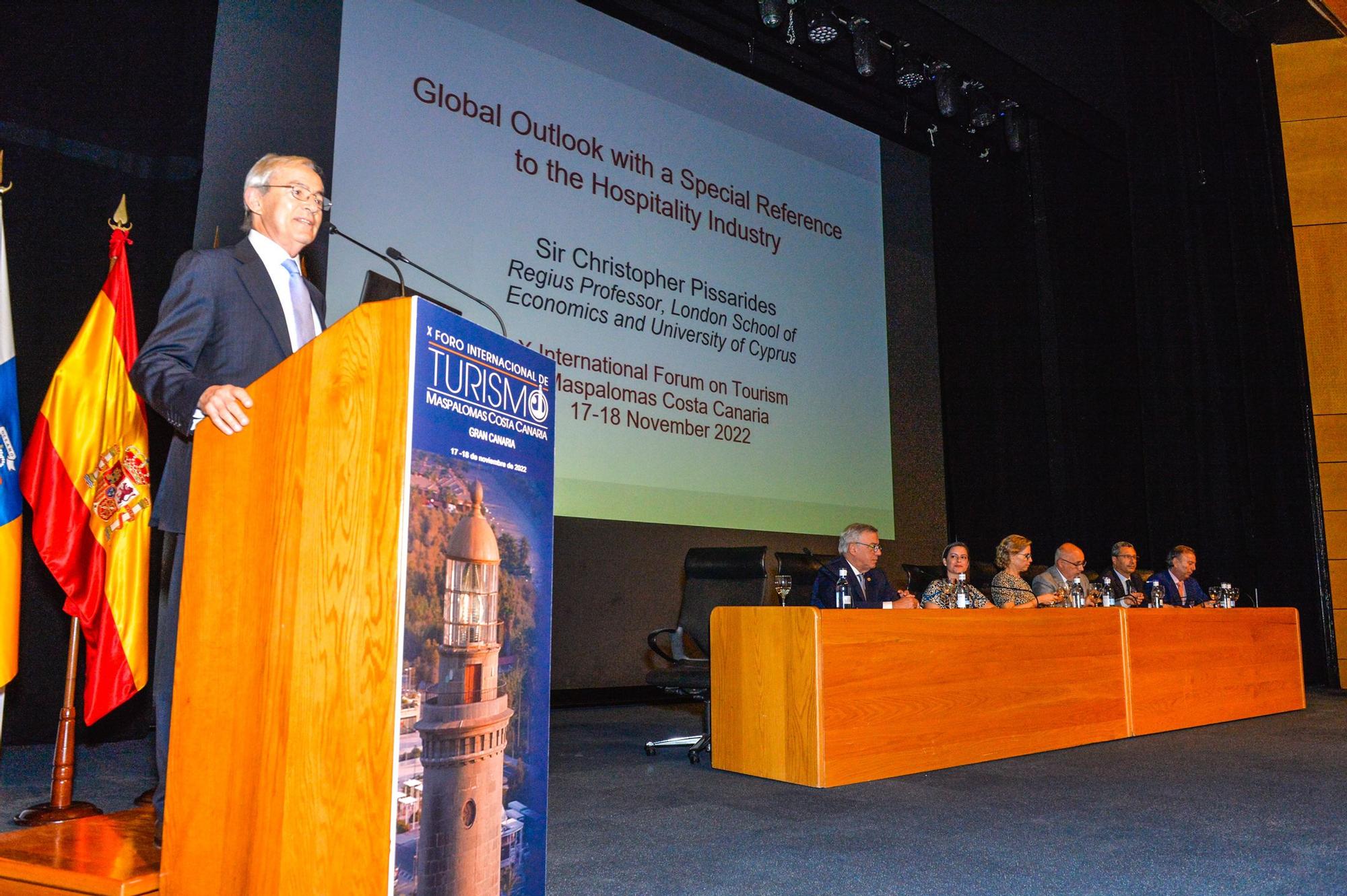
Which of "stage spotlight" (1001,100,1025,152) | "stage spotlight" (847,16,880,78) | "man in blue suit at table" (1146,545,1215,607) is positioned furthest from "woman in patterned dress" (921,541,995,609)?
"stage spotlight" (1001,100,1025,152)

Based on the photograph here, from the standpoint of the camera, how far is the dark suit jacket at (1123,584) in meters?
6.03

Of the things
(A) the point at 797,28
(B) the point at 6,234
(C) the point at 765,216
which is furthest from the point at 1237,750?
(B) the point at 6,234

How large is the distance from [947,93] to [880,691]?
16.9 ft

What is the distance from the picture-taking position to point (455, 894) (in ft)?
4.43

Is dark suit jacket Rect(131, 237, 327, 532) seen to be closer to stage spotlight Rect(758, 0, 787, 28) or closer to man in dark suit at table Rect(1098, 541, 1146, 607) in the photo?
stage spotlight Rect(758, 0, 787, 28)

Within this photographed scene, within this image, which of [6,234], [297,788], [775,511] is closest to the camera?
[297,788]

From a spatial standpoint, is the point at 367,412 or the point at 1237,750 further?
the point at 1237,750

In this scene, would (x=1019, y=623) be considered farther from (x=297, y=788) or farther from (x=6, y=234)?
(x=6, y=234)

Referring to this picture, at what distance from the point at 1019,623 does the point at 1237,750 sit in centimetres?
113

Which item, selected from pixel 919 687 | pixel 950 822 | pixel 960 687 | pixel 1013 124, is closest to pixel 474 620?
pixel 950 822

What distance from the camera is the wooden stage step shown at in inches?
→ 60.9

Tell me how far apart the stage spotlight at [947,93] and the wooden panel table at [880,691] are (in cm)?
430

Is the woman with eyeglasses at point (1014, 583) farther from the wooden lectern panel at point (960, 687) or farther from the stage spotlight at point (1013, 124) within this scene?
the stage spotlight at point (1013, 124)

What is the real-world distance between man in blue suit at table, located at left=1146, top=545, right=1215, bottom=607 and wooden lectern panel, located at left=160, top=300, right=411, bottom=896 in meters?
5.79
